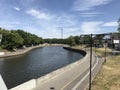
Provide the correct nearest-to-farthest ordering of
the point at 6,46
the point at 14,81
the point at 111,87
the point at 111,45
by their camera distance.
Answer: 1. the point at 111,87
2. the point at 14,81
3. the point at 6,46
4. the point at 111,45

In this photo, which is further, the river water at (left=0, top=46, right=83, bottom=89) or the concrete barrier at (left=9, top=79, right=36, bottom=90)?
the river water at (left=0, top=46, right=83, bottom=89)

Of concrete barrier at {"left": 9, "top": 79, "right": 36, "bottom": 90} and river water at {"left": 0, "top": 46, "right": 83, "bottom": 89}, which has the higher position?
concrete barrier at {"left": 9, "top": 79, "right": 36, "bottom": 90}

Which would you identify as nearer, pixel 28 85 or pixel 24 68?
pixel 28 85

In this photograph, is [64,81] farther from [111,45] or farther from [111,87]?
[111,45]

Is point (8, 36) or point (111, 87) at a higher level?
point (8, 36)

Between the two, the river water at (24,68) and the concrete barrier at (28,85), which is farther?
the river water at (24,68)

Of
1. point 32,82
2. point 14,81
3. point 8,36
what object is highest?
point 8,36

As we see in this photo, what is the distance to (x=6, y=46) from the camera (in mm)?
106625

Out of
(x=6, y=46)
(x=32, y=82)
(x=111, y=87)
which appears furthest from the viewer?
(x=6, y=46)

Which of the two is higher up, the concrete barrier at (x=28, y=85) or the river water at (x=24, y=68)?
the concrete barrier at (x=28, y=85)

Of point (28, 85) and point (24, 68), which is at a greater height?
point (28, 85)

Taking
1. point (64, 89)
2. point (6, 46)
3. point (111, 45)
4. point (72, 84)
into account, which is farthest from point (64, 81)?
point (111, 45)

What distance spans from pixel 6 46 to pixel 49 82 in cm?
8310

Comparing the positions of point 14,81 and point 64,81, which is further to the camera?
point 14,81
